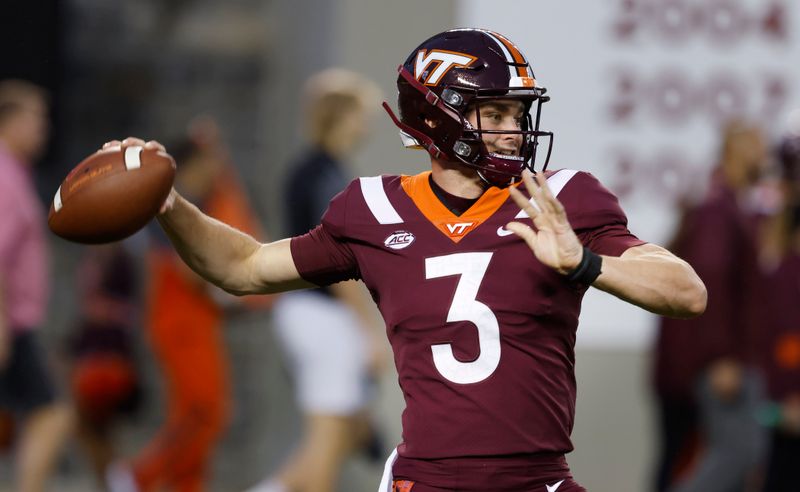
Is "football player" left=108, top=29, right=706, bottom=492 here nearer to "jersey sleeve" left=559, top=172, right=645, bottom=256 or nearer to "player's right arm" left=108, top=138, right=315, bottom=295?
"jersey sleeve" left=559, top=172, right=645, bottom=256

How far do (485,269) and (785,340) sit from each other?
3617 mm

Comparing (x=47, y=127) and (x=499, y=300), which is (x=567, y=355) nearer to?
(x=499, y=300)

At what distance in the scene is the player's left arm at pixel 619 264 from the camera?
11.2ft

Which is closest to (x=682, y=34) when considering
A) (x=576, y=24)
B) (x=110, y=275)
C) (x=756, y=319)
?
(x=576, y=24)

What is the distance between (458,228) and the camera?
12.2ft

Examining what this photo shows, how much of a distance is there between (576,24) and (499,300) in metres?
4.85

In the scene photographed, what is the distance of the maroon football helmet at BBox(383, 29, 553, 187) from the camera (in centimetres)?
377

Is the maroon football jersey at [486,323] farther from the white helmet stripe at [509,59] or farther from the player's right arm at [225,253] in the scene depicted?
the player's right arm at [225,253]

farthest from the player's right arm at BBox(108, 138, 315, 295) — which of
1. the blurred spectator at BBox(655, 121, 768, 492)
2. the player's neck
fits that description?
the blurred spectator at BBox(655, 121, 768, 492)

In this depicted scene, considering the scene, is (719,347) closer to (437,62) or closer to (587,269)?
(437,62)

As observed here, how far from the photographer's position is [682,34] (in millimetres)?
8391

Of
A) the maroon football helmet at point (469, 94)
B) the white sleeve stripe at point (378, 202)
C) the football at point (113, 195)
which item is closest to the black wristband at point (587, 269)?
the maroon football helmet at point (469, 94)

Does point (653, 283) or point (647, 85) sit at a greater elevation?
point (653, 283)

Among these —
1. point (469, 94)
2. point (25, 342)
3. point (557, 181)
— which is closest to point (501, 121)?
point (469, 94)
